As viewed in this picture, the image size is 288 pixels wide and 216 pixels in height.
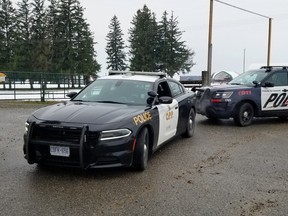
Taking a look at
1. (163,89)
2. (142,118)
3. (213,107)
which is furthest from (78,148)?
Answer: (213,107)

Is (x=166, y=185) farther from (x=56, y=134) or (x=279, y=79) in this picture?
(x=279, y=79)

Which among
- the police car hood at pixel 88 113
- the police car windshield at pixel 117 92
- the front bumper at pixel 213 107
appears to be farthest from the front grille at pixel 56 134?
the front bumper at pixel 213 107

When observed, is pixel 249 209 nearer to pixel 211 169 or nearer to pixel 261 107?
pixel 211 169

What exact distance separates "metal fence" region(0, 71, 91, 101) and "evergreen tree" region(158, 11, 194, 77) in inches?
1517

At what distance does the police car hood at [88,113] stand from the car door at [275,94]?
6080 mm

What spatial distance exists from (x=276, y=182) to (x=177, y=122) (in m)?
2.75

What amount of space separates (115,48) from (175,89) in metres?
64.5

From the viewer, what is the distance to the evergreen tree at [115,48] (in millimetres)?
71338

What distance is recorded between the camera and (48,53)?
54.9m

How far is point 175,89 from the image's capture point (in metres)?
8.26

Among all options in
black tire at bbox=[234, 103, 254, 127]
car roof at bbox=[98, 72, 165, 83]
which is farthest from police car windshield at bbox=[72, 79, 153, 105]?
black tire at bbox=[234, 103, 254, 127]

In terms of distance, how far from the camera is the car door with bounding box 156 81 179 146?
22.0ft

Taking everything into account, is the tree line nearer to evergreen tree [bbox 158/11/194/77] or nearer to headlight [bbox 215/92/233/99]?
evergreen tree [bbox 158/11/194/77]

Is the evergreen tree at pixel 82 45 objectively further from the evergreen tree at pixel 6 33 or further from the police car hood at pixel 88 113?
the police car hood at pixel 88 113
